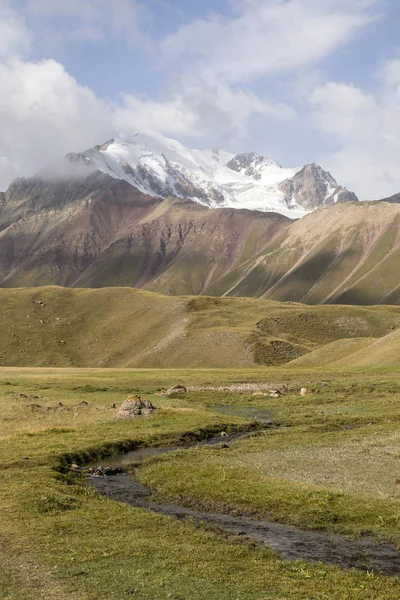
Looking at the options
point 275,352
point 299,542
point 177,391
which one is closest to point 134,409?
point 177,391

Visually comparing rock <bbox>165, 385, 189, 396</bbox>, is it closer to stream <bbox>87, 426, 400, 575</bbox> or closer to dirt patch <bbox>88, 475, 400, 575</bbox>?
stream <bbox>87, 426, 400, 575</bbox>

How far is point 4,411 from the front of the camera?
244ft

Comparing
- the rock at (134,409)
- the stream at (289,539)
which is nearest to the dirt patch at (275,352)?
the rock at (134,409)

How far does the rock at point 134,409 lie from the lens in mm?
70438

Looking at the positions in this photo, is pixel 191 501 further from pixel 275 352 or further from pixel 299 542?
pixel 275 352

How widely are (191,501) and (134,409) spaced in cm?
3506

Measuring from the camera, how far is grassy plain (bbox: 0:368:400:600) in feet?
74.9

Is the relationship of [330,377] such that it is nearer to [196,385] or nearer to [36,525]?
[196,385]

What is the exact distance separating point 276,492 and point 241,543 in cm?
846

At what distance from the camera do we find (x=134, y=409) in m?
71.1

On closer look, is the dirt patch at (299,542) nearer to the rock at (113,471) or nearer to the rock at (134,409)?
the rock at (113,471)

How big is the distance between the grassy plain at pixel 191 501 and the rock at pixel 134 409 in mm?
1613

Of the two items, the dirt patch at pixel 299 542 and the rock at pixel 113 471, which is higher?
the rock at pixel 113 471

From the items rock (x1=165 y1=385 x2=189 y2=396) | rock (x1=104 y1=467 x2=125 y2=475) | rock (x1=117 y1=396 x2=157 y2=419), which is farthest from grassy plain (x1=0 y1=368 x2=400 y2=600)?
rock (x1=165 y1=385 x2=189 y2=396)
